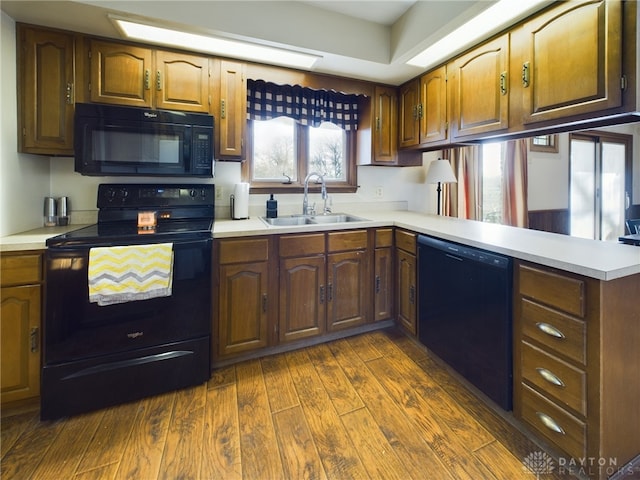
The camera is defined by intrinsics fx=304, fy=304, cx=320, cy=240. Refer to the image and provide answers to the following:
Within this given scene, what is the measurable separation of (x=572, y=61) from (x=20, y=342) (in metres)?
3.03

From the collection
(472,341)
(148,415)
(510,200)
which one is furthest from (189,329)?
(510,200)

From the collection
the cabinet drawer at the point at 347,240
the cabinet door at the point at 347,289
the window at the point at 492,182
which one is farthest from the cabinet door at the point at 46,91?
the window at the point at 492,182

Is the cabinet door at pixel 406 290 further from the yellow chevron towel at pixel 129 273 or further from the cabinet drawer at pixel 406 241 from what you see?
the yellow chevron towel at pixel 129 273

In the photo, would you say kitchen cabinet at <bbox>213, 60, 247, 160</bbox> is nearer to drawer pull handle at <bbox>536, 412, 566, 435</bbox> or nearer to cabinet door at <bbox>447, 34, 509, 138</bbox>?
cabinet door at <bbox>447, 34, 509, 138</bbox>

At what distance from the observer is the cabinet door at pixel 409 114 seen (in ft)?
8.46

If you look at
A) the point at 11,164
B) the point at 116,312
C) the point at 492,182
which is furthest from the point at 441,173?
the point at 11,164

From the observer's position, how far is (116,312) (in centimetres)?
159

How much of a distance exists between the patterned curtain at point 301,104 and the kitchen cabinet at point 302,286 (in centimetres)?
111

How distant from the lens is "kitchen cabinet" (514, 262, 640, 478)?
1.11 m

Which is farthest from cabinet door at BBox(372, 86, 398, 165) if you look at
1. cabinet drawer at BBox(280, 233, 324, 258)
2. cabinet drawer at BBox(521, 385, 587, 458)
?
cabinet drawer at BBox(521, 385, 587, 458)

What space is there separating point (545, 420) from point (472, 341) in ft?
1.46

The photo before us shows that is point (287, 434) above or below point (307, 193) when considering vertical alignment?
below

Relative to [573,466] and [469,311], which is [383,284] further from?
[573,466]

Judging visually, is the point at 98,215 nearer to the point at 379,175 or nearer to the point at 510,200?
the point at 379,175
